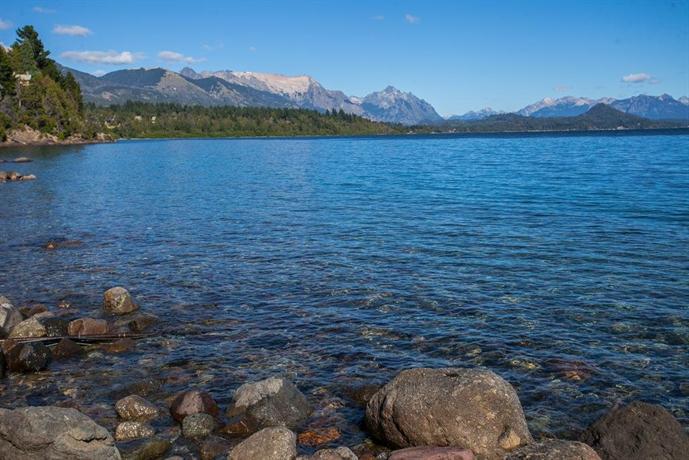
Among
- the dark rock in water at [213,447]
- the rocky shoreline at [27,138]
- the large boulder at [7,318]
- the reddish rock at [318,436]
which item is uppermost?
the rocky shoreline at [27,138]

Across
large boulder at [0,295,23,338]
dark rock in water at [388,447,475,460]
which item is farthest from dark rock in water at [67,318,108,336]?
dark rock in water at [388,447,475,460]

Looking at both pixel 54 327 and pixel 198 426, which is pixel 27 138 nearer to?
pixel 54 327

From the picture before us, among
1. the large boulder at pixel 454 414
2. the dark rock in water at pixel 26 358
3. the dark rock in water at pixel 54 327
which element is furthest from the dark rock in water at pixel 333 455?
the dark rock in water at pixel 54 327

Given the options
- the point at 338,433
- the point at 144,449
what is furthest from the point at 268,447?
the point at 144,449

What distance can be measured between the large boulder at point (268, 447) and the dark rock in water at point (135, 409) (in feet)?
10.9

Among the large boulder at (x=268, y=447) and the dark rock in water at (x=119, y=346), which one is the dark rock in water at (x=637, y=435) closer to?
the large boulder at (x=268, y=447)

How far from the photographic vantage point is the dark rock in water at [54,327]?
19.3m

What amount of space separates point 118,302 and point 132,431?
10048mm

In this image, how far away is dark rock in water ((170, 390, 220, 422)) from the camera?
542 inches

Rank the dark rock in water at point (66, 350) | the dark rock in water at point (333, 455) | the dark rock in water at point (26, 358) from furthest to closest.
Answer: the dark rock in water at point (66, 350)
the dark rock in water at point (26, 358)
the dark rock in water at point (333, 455)

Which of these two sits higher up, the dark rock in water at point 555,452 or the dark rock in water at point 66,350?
the dark rock in water at point 555,452

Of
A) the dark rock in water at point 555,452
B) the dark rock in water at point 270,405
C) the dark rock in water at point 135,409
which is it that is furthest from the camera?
the dark rock in water at point 135,409

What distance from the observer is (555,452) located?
10664mm

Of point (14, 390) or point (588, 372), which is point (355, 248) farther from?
point (14, 390)
